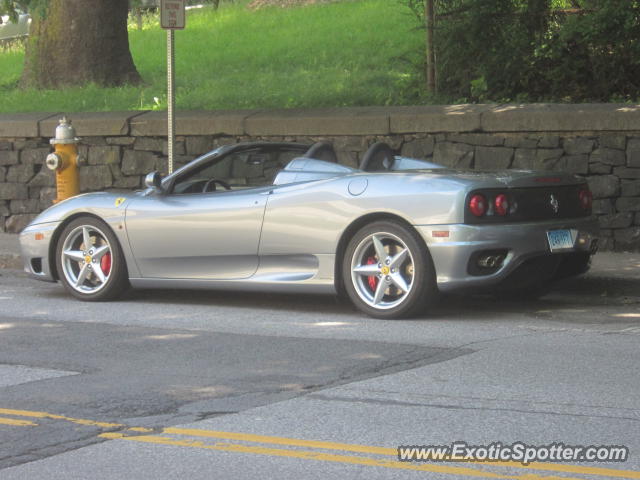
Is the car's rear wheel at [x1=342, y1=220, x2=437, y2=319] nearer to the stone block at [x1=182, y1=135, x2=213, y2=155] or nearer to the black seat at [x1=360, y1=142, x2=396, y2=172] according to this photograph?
the black seat at [x1=360, y1=142, x2=396, y2=172]

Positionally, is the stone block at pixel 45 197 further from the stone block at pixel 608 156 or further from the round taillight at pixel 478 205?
the round taillight at pixel 478 205

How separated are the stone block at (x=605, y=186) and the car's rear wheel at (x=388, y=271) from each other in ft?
12.7

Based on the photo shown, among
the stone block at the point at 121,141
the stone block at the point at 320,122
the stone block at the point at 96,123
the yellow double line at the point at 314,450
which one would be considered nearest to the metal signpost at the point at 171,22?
the stone block at the point at 320,122

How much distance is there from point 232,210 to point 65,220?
1658mm

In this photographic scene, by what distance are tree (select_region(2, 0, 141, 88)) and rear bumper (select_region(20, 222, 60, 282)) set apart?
747cm

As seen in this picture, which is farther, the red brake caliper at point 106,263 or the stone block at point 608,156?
the stone block at point 608,156

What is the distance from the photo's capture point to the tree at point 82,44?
56.0 feet

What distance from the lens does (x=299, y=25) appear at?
2170 centimetres

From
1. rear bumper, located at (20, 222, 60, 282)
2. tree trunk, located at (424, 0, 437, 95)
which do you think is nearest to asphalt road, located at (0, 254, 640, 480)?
rear bumper, located at (20, 222, 60, 282)

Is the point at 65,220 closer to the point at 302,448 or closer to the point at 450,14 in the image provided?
the point at 302,448

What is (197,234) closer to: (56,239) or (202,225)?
(202,225)

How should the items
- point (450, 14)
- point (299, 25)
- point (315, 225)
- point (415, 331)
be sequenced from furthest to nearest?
point (299, 25), point (450, 14), point (315, 225), point (415, 331)

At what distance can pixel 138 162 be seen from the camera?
1393 cm

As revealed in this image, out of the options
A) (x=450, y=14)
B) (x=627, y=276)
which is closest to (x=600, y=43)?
(x=450, y=14)
